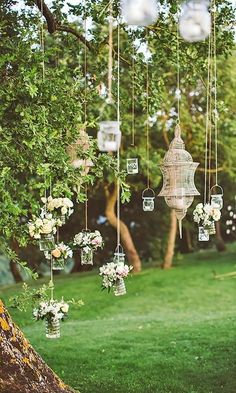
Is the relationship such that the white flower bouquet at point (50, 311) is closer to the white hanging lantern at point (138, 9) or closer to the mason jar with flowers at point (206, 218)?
the mason jar with flowers at point (206, 218)

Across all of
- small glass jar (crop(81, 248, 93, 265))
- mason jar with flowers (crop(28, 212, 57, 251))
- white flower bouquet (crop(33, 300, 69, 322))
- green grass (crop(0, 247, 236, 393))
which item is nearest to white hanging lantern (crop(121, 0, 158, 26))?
mason jar with flowers (crop(28, 212, 57, 251))

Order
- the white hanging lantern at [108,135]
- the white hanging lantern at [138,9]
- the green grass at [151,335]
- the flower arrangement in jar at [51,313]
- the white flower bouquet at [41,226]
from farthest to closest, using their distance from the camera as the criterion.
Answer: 1. the green grass at [151,335]
2. the flower arrangement in jar at [51,313]
3. the white flower bouquet at [41,226]
4. the white hanging lantern at [138,9]
5. the white hanging lantern at [108,135]

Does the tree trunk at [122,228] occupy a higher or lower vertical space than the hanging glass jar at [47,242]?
lower

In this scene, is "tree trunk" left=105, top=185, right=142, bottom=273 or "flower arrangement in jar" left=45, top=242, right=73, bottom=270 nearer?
"flower arrangement in jar" left=45, top=242, right=73, bottom=270

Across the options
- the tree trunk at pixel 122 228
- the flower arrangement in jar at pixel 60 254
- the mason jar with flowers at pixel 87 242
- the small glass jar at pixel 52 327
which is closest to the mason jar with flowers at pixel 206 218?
the mason jar with flowers at pixel 87 242

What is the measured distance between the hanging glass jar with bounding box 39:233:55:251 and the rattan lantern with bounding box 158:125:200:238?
1.04 metres

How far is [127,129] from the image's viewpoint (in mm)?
11781

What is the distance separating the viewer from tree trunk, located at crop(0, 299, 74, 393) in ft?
17.5

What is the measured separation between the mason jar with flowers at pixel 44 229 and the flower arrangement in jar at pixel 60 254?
12cm

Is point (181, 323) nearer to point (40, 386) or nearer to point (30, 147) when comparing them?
point (40, 386)

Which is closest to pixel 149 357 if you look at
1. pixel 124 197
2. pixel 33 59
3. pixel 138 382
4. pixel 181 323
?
pixel 138 382

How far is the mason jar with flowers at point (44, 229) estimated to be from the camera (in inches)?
206

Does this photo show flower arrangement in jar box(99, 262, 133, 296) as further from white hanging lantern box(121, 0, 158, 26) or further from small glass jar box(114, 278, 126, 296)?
white hanging lantern box(121, 0, 158, 26)

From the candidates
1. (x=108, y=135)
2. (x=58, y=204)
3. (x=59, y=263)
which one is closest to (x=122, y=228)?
(x=59, y=263)
